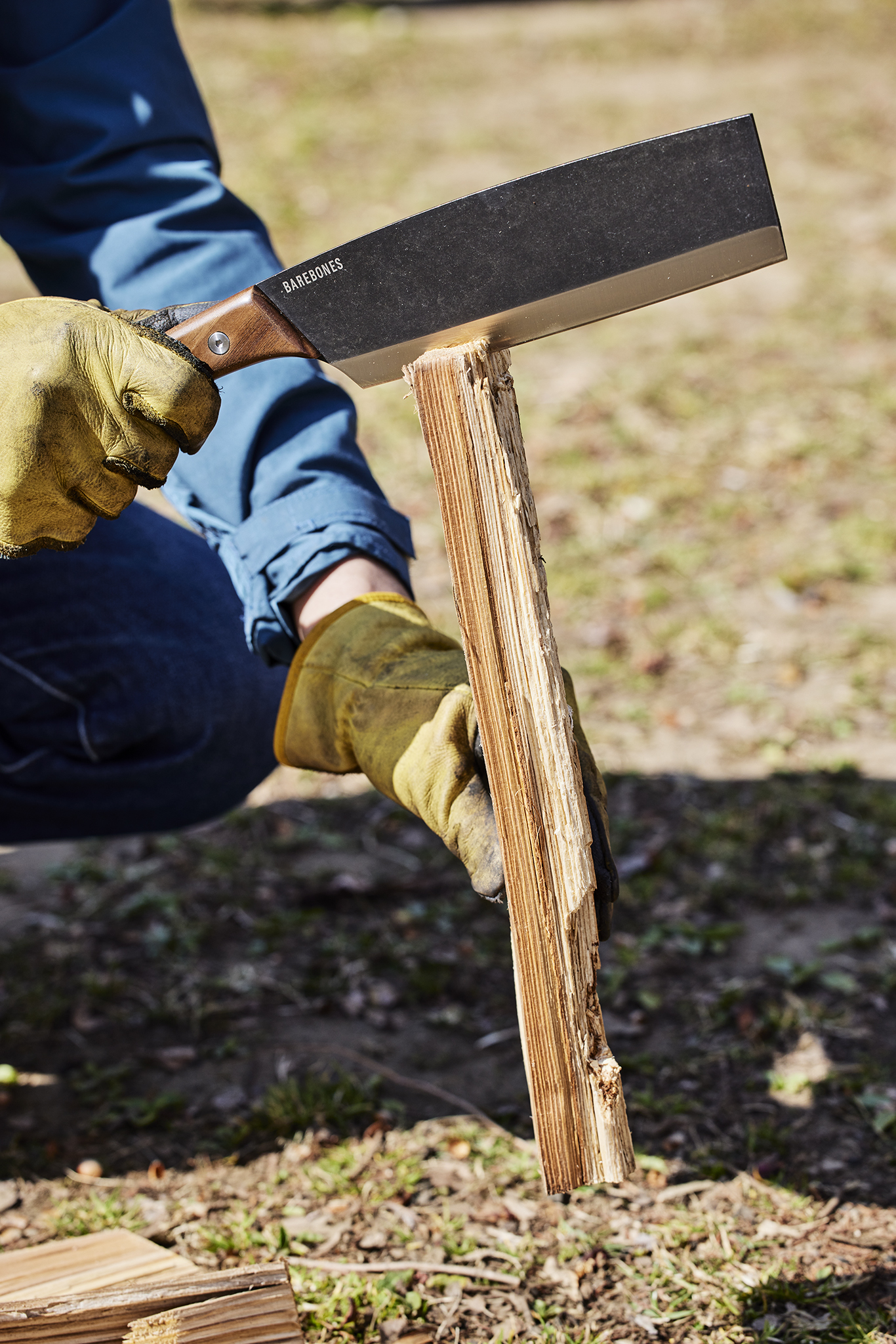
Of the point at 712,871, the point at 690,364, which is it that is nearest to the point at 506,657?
the point at 712,871

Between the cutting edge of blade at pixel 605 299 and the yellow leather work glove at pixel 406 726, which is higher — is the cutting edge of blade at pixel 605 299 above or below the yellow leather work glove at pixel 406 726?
above

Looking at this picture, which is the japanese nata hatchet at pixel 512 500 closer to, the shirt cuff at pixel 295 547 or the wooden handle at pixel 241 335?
the wooden handle at pixel 241 335

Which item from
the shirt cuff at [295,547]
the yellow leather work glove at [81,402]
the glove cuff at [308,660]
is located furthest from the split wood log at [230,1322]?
the yellow leather work glove at [81,402]

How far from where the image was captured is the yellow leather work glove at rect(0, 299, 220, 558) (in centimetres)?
150

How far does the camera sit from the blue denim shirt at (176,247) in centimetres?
185

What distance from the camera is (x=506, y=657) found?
1491 mm

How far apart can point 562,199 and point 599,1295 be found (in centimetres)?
165

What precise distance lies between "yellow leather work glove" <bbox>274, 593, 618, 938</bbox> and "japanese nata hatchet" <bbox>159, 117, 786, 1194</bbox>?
7cm

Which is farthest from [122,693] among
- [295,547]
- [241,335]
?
[241,335]

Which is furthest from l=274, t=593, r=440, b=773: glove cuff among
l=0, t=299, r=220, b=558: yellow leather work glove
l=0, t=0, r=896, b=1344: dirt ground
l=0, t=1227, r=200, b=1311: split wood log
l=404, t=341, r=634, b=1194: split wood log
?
l=0, t=1227, r=200, b=1311: split wood log

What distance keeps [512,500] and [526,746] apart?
1.14 ft

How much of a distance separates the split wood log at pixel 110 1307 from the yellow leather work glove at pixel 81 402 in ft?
3.52

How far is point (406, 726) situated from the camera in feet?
5.24

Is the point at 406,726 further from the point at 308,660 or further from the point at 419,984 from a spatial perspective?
the point at 419,984
